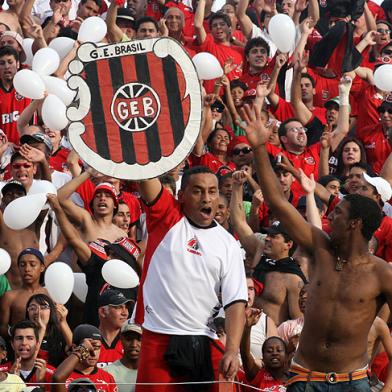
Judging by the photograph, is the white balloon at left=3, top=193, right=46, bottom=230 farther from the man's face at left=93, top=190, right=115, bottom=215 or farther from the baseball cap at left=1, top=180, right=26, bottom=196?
the man's face at left=93, top=190, right=115, bottom=215

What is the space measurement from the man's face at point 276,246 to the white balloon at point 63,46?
11.7 ft

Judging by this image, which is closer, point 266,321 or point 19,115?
point 266,321

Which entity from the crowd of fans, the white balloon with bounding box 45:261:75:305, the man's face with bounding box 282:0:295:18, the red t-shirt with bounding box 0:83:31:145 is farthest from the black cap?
the man's face with bounding box 282:0:295:18

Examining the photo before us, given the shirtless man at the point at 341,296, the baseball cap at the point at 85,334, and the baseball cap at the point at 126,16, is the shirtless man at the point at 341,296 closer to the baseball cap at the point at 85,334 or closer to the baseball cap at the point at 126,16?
the baseball cap at the point at 85,334

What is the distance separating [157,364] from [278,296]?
11.5 feet

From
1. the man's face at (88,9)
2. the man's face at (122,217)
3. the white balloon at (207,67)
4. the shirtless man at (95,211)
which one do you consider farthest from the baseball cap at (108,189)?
the man's face at (88,9)

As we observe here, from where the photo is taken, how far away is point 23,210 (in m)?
11.3

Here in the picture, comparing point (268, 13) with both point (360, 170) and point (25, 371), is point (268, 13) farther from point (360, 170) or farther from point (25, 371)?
point (25, 371)

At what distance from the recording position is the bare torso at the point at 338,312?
8281 millimetres

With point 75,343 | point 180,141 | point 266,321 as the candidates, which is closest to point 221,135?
point 266,321

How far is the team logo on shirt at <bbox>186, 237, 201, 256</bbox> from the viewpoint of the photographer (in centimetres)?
815

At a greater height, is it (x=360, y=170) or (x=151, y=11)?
(x=151, y=11)

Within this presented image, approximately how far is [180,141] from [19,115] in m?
5.59

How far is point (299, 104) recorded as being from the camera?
14.6 meters
